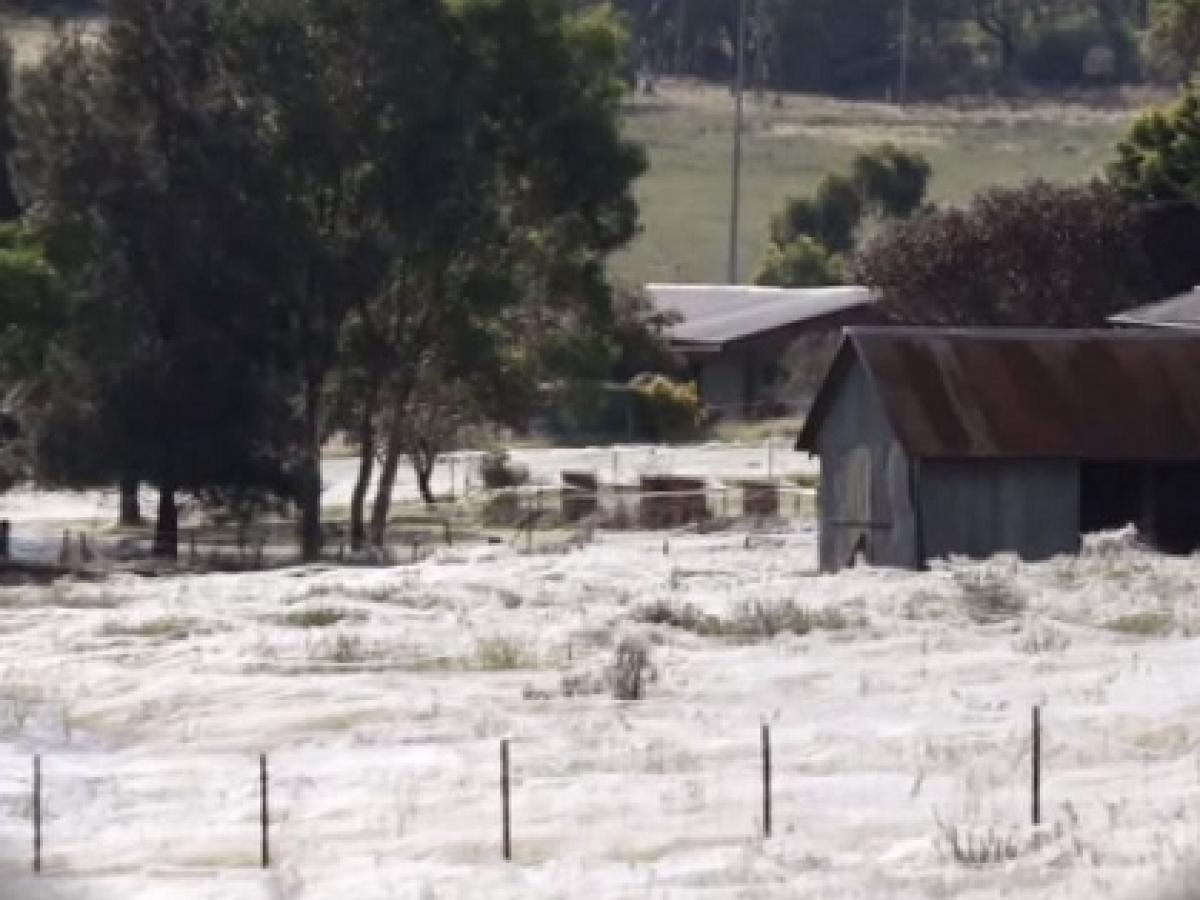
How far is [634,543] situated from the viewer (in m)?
50.1

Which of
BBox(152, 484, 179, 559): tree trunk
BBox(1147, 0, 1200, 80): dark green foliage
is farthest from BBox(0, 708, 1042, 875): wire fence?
BBox(1147, 0, 1200, 80): dark green foliage

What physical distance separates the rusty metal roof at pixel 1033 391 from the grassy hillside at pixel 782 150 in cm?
6044

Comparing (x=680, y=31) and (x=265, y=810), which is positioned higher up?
(x=680, y=31)

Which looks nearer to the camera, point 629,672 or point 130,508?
point 629,672

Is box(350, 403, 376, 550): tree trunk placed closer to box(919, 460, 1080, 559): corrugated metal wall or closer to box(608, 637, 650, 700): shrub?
box(919, 460, 1080, 559): corrugated metal wall

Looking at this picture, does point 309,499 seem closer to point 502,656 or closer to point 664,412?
point 502,656

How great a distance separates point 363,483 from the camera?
59.2 meters

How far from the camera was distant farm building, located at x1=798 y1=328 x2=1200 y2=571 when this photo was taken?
45000mm

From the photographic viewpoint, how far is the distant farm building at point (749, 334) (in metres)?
88.1

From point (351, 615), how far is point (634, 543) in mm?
14250

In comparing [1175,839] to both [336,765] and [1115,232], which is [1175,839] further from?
[1115,232]

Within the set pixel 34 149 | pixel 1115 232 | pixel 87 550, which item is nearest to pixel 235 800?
pixel 87 550

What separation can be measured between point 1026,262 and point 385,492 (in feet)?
60.6

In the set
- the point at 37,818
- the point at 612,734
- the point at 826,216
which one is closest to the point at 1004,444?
the point at 612,734
